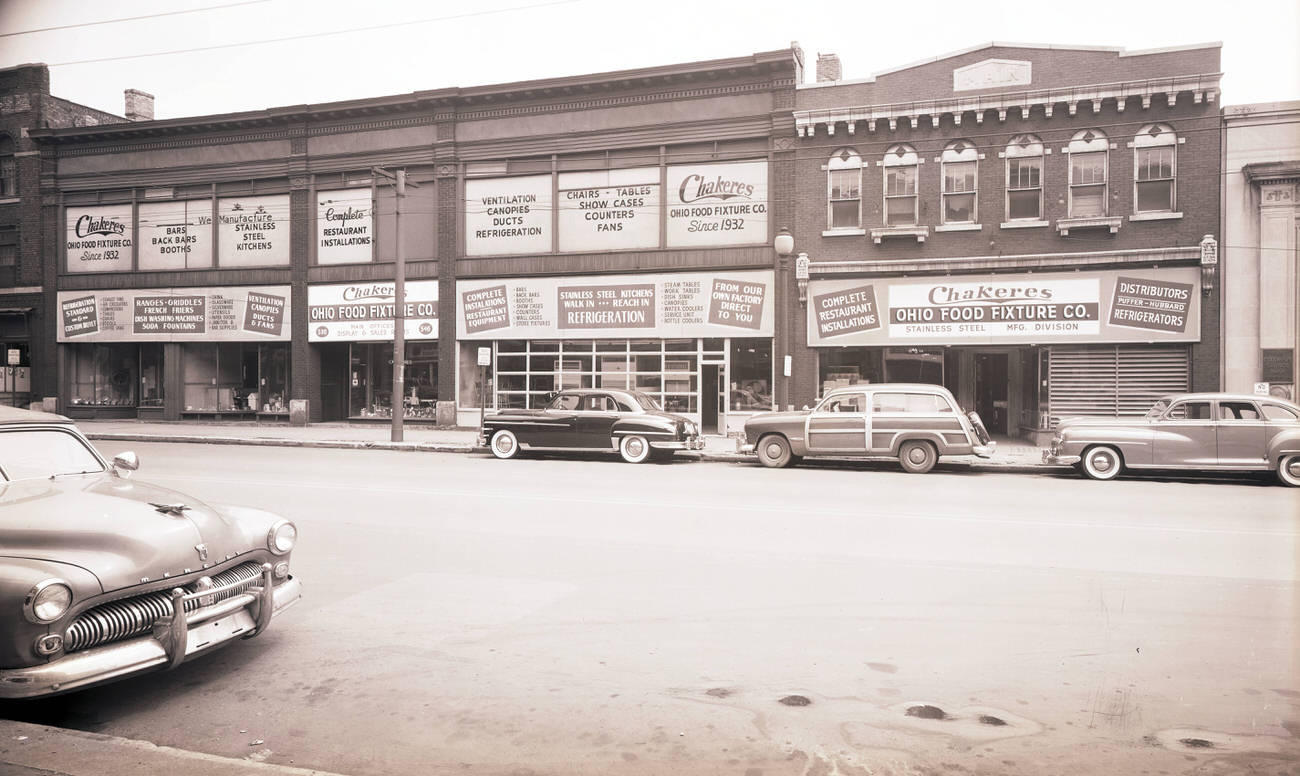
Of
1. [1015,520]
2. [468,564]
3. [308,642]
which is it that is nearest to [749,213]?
[1015,520]

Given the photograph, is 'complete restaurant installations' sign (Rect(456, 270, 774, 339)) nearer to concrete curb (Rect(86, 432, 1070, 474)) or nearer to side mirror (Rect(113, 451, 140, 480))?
concrete curb (Rect(86, 432, 1070, 474))

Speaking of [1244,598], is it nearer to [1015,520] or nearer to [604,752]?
[1015,520]

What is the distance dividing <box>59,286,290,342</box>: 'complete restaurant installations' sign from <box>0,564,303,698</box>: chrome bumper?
77.5 feet

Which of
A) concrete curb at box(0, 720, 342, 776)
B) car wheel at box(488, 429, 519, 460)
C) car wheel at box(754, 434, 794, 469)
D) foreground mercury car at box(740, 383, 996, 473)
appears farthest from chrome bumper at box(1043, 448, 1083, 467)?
concrete curb at box(0, 720, 342, 776)

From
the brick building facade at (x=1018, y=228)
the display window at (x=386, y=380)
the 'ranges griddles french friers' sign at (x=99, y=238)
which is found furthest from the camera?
the 'ranges griddles french friers' sign at (x=99, y=238)

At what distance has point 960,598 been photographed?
20.9 feet

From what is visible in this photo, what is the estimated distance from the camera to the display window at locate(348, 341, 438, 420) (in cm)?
2527

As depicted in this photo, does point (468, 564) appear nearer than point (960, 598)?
No

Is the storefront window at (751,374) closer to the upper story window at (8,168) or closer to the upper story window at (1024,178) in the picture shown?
the upper story window at (1024,178)

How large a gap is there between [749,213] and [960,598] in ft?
56.8

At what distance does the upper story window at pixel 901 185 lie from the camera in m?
21.2

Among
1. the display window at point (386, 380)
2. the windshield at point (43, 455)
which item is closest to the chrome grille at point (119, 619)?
the windshield at point (43, 455)

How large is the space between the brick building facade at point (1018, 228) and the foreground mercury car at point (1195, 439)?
565cm

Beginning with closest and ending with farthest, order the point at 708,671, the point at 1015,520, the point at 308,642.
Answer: the point at 708,671 < the point at 308,642 < the point at 1015,520
